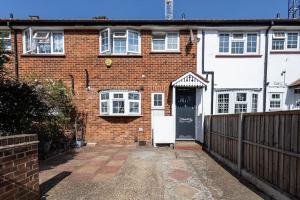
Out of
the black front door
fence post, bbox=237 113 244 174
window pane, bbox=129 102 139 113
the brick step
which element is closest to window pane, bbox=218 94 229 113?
the black front door

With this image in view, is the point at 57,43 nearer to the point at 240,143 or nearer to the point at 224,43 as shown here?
the point at 224,43

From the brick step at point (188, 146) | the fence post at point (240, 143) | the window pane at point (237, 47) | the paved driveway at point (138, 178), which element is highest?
the window pane at point (237, 47)

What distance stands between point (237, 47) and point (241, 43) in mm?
270

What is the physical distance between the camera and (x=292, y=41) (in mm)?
9867

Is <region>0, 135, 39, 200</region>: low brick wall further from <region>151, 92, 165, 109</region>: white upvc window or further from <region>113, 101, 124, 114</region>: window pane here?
<region>151, 92, 165, 109</region>: white upvc window

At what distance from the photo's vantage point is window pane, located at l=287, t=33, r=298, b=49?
9.86 metres

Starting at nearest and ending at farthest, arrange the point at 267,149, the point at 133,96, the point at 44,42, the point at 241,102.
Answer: the point at 267,149, the point at 241,102, the point at 133,96, the point at 44,42

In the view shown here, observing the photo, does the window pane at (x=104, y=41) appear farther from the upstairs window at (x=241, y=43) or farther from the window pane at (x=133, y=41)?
the upstairs window at (x=241, y=43)

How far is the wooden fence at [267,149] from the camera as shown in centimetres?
355

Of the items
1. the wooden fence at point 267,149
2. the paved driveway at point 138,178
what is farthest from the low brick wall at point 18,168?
Answer: the wooden fence at point 267,149

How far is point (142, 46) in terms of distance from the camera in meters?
10.0

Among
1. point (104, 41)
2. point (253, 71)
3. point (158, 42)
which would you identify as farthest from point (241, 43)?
point (104, 41)

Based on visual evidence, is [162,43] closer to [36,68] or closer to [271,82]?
[271,82]

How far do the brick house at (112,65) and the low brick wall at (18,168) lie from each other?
641 cm
